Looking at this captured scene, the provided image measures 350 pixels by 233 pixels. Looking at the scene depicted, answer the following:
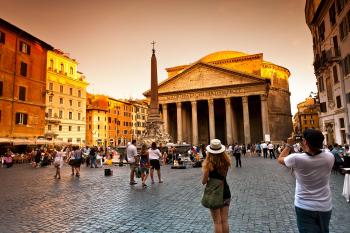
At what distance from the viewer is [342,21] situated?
18859 mm

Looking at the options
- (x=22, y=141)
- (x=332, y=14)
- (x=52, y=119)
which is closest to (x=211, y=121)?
(x=332, y=14)

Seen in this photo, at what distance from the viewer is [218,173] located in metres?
3.33

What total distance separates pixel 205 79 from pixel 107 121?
2693 centimetres

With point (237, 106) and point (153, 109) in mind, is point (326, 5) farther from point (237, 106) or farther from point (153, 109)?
point (237, 106)

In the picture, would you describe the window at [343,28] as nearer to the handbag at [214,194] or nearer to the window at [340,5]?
the window at [340,5]

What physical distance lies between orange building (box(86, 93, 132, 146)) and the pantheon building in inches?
628

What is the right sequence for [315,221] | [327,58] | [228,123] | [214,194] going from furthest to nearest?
1. [228,123]
2. [327,58]
3. [214,194]
4. [315,221]

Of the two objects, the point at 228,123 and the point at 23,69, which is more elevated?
the point at 23,69

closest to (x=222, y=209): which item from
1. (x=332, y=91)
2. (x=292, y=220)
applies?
(x=292, y=220)

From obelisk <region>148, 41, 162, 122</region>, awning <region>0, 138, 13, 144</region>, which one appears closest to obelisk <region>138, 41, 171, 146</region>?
obelisk <region>148, 41, 162, 122</region>

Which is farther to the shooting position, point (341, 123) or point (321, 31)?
point (321, 31)

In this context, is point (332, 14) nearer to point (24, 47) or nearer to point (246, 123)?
point (246, 123)

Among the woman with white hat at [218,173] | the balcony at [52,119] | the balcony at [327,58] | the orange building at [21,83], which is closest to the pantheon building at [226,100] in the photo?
the balcony at [327,58]

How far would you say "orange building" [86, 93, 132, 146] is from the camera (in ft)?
Result: 178
